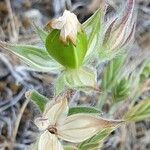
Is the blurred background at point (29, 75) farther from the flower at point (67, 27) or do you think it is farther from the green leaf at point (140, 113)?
the flower at point (67, 27)

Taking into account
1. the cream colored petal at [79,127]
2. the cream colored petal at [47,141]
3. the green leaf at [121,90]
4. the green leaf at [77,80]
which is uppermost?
the green leaf at [121,90]

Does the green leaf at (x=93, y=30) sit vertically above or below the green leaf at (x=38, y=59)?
above

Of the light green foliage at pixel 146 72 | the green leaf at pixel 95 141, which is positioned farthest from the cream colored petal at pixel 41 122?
the light green foliage at pixel 146 72

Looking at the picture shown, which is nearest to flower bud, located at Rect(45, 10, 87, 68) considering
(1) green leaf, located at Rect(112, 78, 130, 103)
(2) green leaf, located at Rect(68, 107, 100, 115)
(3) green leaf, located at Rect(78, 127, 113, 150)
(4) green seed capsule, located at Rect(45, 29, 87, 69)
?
(4) green seed capsule, located at Rect(45, 29, 87, 69)

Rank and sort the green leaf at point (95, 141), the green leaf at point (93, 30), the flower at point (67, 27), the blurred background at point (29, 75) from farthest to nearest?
the blurred background at point (29, 75) < the green leaf at point (95, 141) < the green leaf at point (93, 30) < the flower at point (67, 27)

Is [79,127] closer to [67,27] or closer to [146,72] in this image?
[67,27]

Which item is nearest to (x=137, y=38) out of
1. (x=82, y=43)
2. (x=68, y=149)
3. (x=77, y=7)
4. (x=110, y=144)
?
(x=77, y=7)
